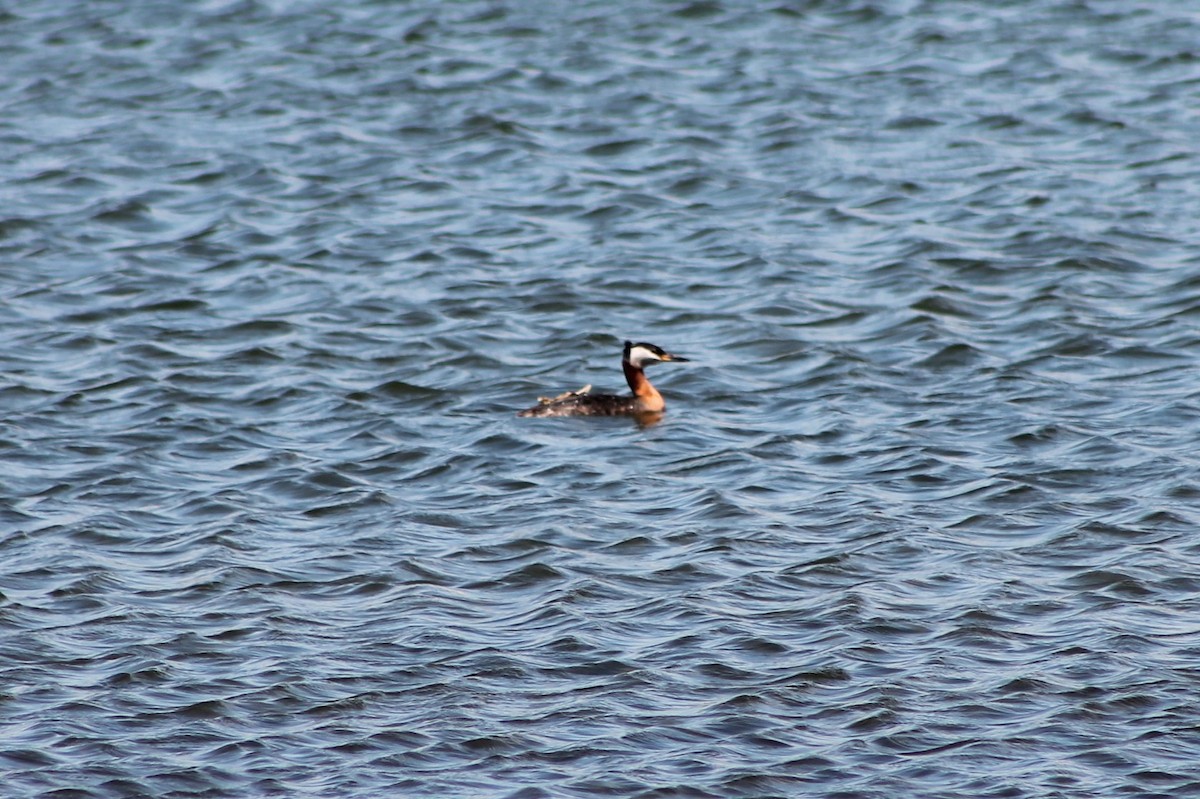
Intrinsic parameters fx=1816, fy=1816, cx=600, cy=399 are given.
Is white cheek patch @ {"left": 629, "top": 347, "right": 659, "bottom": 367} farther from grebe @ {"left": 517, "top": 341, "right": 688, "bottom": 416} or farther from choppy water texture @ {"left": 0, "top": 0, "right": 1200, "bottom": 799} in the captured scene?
choppy water texture @ {"left": 0, "top": 0, "right": 1200, "bottom": 799}

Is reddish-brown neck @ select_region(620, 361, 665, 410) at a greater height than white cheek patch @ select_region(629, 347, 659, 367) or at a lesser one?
lesser

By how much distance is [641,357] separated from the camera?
516 inches

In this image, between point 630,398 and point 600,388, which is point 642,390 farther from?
point 600,388

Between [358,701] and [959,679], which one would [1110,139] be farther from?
[358,701]

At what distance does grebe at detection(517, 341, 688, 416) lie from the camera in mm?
12992

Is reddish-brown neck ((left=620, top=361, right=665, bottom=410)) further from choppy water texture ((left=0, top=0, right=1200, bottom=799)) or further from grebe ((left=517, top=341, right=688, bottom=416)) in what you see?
choppy water texture ((left=0, top=0, right=1200, bottom=799))

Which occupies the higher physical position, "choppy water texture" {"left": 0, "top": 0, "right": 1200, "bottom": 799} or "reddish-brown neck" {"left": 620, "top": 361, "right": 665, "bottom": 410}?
"choppy water texture" {"left": 0, "top": 0, "right": 1200, "bottom": 799}

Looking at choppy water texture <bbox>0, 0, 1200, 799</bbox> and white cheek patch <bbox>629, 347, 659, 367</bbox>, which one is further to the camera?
white cheek patch <bbox>629, 347, 659, 367</bbox>

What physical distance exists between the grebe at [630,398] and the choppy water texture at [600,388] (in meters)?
0.15

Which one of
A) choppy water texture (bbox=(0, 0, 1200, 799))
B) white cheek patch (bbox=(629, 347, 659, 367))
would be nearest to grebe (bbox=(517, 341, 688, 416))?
white cheek patch (bbox=(629, 347, 659, 367))

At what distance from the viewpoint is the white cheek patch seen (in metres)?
13.0

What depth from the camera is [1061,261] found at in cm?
1487

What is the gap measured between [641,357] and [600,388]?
2.08 feet

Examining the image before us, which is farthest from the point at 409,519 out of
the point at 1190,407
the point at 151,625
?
the point at 1190,407
